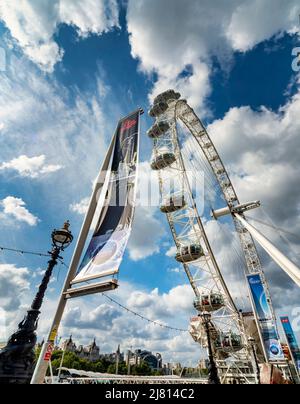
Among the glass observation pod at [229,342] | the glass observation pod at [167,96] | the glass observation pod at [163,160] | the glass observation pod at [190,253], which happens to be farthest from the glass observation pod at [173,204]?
the glass observation pod at [229,342]

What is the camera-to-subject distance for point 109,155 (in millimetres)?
12109

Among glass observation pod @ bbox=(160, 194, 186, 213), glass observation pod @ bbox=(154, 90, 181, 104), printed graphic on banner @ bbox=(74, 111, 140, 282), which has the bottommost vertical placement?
printed graphic on banner @ bbox=(74, 111, 140, 282)

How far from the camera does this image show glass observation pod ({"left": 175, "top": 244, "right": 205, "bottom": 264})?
89.6 ft

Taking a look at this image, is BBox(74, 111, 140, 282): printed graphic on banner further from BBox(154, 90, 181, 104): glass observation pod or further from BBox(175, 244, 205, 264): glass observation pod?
BBox(154, 90, 181, 104): glass observation pod

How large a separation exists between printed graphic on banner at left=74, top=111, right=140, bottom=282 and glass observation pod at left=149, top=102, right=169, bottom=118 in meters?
23.8

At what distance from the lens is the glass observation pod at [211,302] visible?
2717cm

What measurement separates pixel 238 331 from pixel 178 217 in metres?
15.7

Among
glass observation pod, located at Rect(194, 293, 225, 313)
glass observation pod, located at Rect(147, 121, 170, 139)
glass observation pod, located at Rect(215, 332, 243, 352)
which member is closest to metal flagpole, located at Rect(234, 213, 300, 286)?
glass observation pod, located at Rect(194, 293, 225, 313)

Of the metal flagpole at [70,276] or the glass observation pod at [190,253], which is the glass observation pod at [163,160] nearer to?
the glass observation pod at [190,253]

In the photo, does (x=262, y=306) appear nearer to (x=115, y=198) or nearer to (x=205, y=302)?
(x=205, y=302)

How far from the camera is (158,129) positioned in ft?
107

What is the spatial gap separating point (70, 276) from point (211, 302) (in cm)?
2294

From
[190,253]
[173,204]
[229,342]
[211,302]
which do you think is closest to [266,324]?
[229,342]
